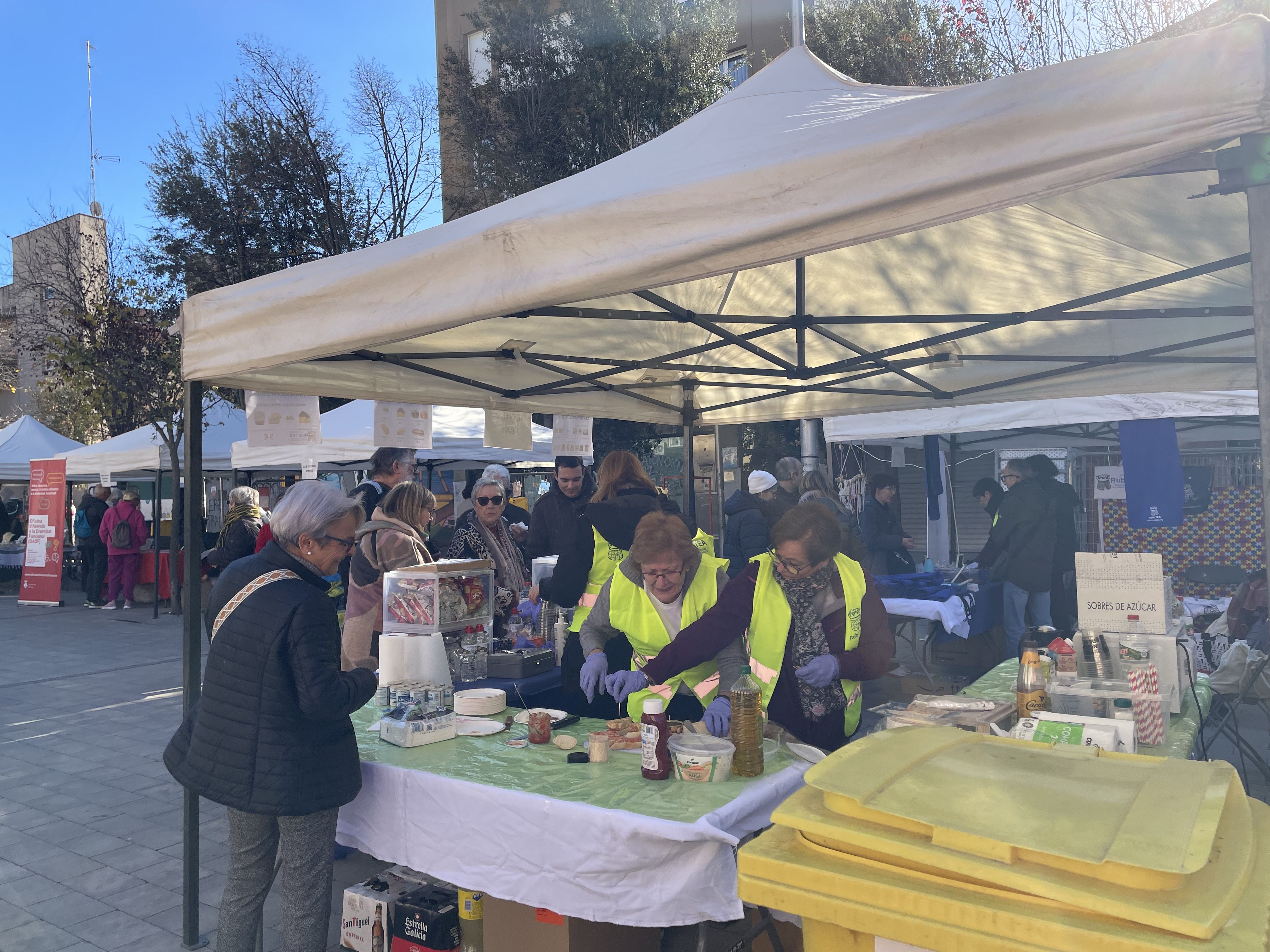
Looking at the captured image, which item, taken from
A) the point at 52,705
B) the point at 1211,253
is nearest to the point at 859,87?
the point at 1211,253

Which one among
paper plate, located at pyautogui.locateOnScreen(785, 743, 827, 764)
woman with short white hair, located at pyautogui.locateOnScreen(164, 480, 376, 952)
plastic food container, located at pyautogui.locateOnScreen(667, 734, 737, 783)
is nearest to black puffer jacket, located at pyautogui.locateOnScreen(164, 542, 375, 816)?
woman with short white hair, located at pyautogui.locateOnScreen(164, 480, 376, 952)

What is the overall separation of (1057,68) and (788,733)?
2334 mm

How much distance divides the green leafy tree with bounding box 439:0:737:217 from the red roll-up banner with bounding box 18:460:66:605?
864cm

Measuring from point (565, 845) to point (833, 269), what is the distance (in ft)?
9.48

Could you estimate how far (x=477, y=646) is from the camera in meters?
4.29

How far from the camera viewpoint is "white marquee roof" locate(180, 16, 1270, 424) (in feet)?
5.46

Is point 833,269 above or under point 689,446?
above

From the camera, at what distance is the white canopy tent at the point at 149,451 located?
12.8m

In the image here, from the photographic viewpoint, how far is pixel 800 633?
328 centimetres

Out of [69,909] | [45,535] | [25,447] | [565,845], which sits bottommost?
[69,909]

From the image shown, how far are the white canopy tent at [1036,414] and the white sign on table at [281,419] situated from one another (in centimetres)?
382

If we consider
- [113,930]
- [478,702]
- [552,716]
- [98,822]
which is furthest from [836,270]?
[98,822]

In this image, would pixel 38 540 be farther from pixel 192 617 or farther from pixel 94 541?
pixel 192 617

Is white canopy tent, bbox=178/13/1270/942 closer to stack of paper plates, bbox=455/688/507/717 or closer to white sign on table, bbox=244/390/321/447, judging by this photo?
white sign on table, bbox=244/390/321/447
